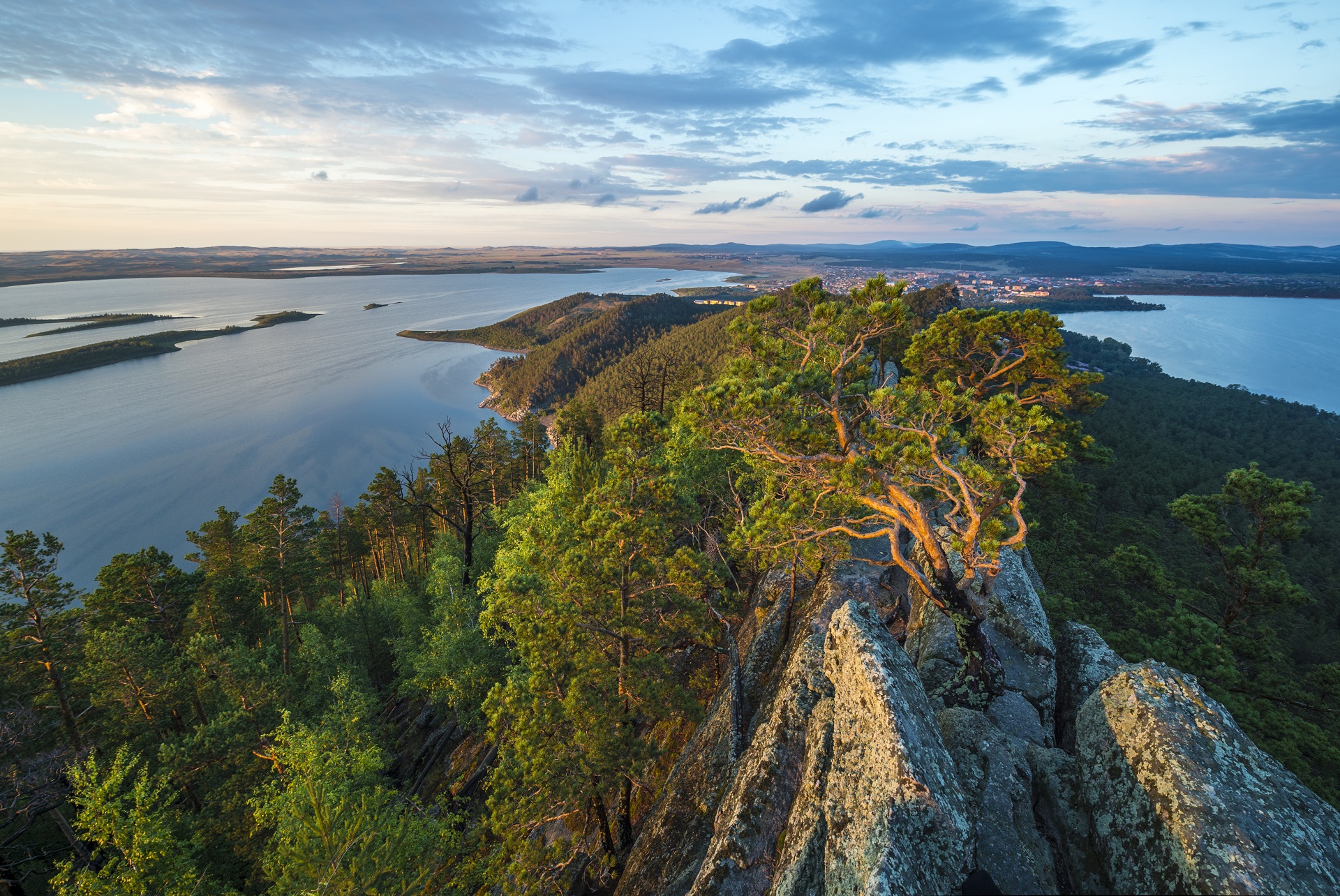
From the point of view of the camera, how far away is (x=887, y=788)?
7559 millimetres

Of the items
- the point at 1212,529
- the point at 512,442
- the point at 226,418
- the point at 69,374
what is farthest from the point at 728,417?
the point at 69,374

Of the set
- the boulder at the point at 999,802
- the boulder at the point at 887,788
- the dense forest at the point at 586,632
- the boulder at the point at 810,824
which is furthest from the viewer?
the dense forest at the point at 586,632

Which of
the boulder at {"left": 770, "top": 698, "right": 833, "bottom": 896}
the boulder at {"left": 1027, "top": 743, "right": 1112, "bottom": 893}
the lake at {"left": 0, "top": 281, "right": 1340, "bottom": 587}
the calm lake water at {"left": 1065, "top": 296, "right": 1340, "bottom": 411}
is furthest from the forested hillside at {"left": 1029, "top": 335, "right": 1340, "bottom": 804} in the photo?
the lake at {"left": 0, "top": 281, "right": 1340, "bottom": 587}

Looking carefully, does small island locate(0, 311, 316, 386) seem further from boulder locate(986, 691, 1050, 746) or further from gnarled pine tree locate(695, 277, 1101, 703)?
boulder locate(986, 691, 1050, 746)

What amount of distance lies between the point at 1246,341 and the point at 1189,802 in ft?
670

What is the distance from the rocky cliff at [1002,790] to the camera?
21.7 ft

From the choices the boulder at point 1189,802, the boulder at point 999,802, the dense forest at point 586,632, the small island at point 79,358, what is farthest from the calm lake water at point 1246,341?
the small island at point 79,358

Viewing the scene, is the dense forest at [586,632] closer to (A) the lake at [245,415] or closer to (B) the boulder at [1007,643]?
(B) the boulder at [1007,643]

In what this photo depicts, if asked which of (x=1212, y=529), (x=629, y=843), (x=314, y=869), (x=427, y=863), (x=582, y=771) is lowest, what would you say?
(x=629, y=843)

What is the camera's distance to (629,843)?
52.8 feet

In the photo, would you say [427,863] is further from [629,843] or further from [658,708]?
[658,708]

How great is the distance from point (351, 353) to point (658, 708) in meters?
222

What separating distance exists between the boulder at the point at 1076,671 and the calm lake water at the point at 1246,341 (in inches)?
5238

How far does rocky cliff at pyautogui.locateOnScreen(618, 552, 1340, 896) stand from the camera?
21.7 ft
